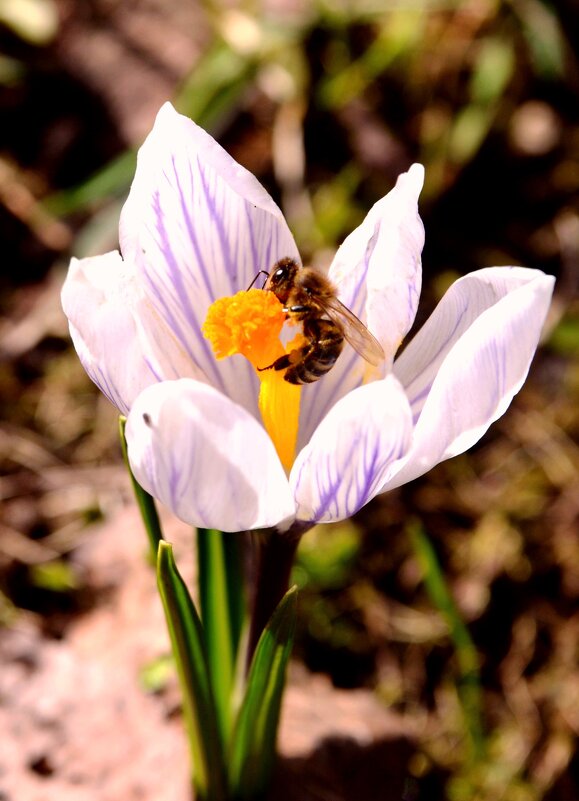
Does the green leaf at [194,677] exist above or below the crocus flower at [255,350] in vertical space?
below

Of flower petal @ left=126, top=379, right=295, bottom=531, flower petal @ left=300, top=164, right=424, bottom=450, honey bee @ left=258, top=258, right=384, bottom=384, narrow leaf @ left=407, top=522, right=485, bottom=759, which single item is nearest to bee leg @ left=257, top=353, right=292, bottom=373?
honey bee @ left=258, top=258, right=384, bottom=384

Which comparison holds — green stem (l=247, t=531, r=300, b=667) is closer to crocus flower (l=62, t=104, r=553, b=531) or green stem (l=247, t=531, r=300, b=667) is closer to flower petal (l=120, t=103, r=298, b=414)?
crocus flower (l=62, t=104, r=553, b=531)

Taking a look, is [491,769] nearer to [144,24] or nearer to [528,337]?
[528,337]

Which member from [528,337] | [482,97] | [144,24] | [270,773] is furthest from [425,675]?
[144,24]

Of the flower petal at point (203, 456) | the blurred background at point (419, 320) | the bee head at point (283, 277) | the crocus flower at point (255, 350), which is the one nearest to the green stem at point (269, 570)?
the crocus flower at point (255, 350)

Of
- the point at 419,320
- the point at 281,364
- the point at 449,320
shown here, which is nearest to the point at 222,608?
the point at 281,364

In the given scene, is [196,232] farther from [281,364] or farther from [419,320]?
[419,320]

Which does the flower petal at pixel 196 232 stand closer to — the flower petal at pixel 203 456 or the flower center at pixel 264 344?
the flower center at pixel 264 344
